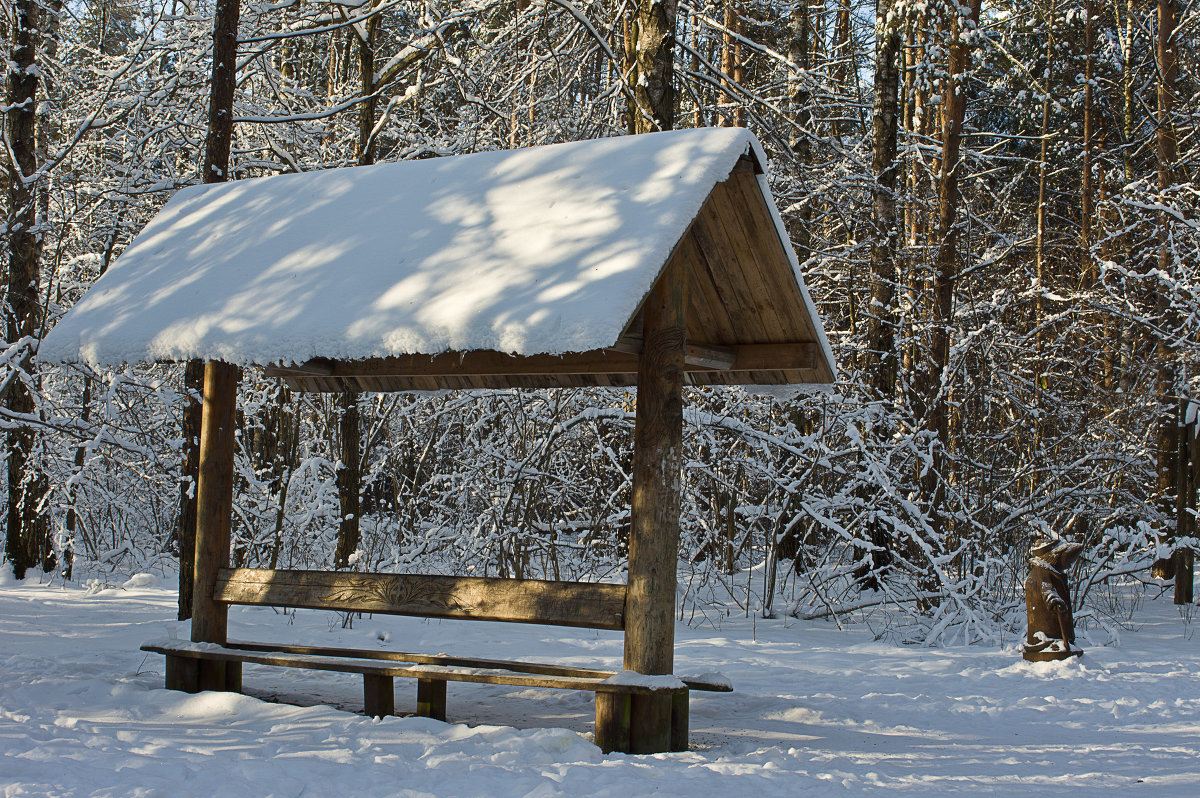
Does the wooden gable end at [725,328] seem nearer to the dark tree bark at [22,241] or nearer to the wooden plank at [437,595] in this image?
the wooden plank at [437,595]

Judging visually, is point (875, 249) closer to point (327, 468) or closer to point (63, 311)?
point (327, 468)

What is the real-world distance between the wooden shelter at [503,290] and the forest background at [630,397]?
307cm

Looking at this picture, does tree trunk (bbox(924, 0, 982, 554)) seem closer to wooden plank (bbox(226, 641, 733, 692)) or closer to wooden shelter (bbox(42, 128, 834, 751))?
wooden shelter (bbox(42, 128, 834, 751))

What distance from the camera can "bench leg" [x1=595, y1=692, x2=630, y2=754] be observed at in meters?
5.11

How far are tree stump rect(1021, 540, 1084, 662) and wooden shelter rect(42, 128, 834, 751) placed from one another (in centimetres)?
302

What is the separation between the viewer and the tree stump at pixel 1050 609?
797 cm

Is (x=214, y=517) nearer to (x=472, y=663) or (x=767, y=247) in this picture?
(x=472, y=663)

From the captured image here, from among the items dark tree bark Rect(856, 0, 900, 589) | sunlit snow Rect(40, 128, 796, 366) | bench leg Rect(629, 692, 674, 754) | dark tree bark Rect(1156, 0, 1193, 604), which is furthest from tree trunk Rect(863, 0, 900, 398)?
bench leg Rect(629, 692, 674, 754)

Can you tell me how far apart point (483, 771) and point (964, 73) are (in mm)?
9555

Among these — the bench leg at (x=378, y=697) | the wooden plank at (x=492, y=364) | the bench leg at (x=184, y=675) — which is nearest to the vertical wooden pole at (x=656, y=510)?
the wooden plank at (x=492, y=364)

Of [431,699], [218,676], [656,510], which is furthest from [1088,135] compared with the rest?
[218,676]

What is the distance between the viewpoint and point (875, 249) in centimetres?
1154

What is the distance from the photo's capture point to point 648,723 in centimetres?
511

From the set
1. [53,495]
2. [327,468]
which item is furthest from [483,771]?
[53,495]
